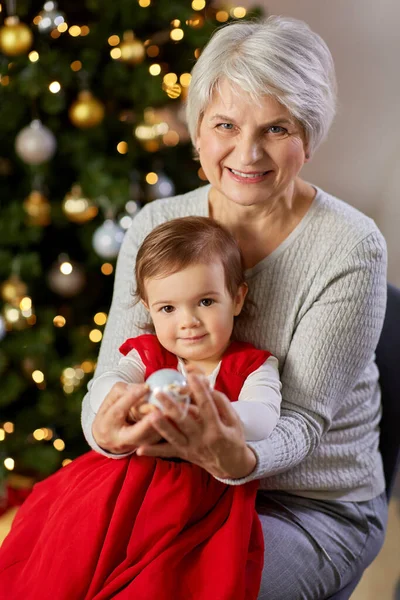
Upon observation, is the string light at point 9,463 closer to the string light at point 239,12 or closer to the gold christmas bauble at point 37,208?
the gold christmas bauble at point 37,208

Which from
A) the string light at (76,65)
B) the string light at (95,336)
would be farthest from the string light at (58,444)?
the string light at (76,65)

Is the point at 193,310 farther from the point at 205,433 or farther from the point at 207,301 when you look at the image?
the point at 205,433

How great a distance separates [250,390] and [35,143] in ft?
3.88

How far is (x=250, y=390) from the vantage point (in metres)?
1.27

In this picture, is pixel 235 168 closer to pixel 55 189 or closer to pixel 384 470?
pixel 384 470

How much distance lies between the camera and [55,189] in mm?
2371

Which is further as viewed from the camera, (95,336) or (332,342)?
(95,336)

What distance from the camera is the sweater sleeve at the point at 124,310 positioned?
1.52 m

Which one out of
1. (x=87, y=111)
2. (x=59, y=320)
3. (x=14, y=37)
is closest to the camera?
(x=14, y=37)

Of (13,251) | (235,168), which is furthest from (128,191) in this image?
(235,168)

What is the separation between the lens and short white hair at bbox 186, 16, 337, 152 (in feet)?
4.27

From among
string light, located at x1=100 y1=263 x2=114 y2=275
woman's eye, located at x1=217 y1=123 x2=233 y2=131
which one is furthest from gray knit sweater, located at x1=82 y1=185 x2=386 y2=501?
string light, located at x1=100 y1=263 x2=114 y2=275

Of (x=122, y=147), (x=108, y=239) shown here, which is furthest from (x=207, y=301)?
(x=122, y=147)

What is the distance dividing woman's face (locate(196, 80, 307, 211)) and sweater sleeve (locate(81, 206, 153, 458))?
262 mm
